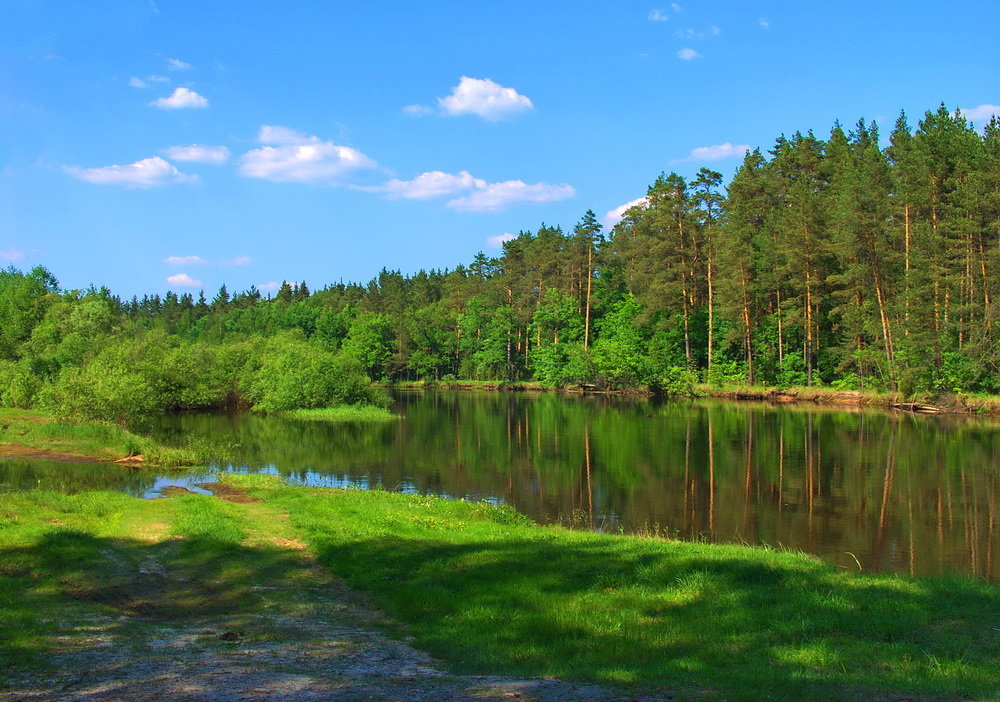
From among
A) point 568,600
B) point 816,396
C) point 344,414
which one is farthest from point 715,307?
point 568,600

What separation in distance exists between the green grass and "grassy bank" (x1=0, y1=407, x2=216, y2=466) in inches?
694

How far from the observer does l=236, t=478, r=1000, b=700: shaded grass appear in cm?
647

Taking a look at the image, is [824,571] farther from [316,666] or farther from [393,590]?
[316,666]

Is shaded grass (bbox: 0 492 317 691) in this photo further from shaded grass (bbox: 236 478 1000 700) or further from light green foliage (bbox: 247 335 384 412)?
light green foliage (bbox: 247 335 384 412)

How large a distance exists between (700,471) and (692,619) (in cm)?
1971

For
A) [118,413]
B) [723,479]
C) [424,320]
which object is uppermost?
[424,320]

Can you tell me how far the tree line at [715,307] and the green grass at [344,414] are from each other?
182cm

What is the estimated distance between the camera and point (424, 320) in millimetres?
108188

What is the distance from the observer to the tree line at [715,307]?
48.7 meters

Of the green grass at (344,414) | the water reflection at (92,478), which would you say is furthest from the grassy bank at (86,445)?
the green grass at (344,414)

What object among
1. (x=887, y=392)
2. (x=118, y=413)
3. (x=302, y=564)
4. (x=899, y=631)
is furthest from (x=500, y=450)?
(x=887, y=392)

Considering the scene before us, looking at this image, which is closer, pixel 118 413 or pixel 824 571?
pixel 824 571

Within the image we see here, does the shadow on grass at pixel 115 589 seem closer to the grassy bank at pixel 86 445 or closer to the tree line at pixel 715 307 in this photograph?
the grassy bank at pixel 86 445

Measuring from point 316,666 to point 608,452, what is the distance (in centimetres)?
2682
